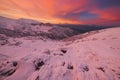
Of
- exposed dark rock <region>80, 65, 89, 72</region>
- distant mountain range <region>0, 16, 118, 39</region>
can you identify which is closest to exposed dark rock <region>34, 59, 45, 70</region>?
exposed dark rock <region>80, 65, 89, 72</region>

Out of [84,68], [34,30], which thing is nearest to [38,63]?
[84,68]

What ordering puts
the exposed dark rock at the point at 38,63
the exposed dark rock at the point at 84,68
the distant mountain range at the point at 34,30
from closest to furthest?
the exposed dark rock at the point at 84,68 < the exposed dark rock at the point at 38,63 < the distant mountain range at the point at 34,30

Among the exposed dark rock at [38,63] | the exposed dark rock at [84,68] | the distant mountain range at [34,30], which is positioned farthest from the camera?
the distant mountain range at [34,30]

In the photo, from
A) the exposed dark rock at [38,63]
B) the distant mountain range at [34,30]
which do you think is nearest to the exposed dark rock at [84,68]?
the exposed dark rock at [38,63]

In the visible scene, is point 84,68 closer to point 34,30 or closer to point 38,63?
point 38,63

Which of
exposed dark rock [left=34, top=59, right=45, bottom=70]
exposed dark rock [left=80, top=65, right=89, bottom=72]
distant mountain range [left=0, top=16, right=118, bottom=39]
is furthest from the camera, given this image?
distant mountain range [left=0, top=16, right=118, bottom=39]

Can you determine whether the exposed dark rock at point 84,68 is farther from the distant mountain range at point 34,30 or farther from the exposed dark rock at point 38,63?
the distant mountain range at point 34,30

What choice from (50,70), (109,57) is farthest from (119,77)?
(50,70)

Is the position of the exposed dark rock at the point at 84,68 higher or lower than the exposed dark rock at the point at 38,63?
lower

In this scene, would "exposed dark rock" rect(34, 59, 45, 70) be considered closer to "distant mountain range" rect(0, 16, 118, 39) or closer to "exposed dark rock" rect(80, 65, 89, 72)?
"exposed dark rock" rect(80, 65, 89, 72)

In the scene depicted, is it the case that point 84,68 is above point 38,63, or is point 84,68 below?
below

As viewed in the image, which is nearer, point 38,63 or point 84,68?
point 84,68

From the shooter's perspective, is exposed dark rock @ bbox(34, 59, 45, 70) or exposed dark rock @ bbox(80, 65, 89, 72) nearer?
exposed dark rock @ bbox(80, 65, 89, 72)

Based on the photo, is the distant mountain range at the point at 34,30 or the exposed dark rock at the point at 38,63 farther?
the distant mountain range at the point at 34,30
